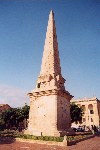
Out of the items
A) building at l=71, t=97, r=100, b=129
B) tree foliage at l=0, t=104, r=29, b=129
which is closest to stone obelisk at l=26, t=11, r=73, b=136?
tree foliage at l=0, t=104, r=29, b=129

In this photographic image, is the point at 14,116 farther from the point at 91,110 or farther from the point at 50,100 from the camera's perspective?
the point at 91,110

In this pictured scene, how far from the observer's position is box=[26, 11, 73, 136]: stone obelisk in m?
17.6

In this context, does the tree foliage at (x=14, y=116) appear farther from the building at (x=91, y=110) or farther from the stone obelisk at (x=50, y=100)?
the building at (x=91, y=110)

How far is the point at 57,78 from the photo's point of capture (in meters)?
19.9

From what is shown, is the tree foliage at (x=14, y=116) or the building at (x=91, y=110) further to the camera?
the building at (x=91, y=110)

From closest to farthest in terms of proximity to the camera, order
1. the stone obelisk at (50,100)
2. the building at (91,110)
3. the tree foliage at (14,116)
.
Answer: the stone obelisk at (50,100), the tree foliage at (14,116), the building at (91,110)

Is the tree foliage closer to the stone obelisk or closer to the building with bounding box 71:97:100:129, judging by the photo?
the stone obelisk

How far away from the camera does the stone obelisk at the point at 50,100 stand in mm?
17594

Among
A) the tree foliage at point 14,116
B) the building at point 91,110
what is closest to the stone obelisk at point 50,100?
the tree foliage at point 14,116

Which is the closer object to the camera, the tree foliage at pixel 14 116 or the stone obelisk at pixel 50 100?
the stone obelisk at pixel 50 100

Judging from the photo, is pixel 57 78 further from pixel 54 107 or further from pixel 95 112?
pixel 95 112

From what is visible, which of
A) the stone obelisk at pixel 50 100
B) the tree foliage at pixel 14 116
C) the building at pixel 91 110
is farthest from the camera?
the building at pixel 91 110

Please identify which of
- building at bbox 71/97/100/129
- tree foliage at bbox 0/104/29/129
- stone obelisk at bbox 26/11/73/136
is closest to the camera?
stone obelisk at bbox 26/11/73/136

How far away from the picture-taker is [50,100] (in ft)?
59.9
